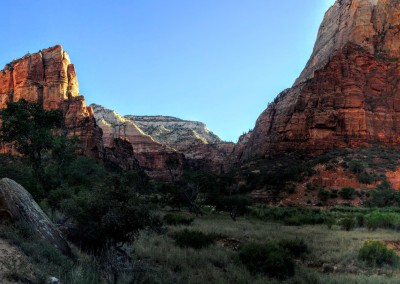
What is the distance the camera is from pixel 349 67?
82.3 metres

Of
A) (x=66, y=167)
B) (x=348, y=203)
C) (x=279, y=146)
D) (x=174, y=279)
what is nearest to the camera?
(x=174, y=279)

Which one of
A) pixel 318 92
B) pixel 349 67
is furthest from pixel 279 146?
pixel 349 67

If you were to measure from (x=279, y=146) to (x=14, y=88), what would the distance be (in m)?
71.9

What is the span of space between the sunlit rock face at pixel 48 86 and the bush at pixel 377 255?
282ft

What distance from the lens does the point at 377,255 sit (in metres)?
12.7

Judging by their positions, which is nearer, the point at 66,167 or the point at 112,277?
the point at 112,277

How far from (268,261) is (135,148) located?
457 ft

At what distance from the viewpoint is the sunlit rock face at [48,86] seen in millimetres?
97250

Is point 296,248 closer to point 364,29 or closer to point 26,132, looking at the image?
point 26,132

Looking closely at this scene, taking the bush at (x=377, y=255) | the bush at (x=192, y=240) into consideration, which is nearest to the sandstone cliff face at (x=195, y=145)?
the bush at (x=192, y=240)

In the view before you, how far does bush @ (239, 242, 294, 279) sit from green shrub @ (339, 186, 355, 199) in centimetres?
4416

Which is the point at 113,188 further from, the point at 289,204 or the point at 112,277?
the point at 289,204

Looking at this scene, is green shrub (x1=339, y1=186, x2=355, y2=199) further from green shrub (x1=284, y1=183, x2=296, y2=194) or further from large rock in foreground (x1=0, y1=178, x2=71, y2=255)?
large rock in foreground (x1=0, y1=178, x2=71, y2=255)

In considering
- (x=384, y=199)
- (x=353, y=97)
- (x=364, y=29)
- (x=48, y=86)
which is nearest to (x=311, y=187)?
(x=384, y=199)
